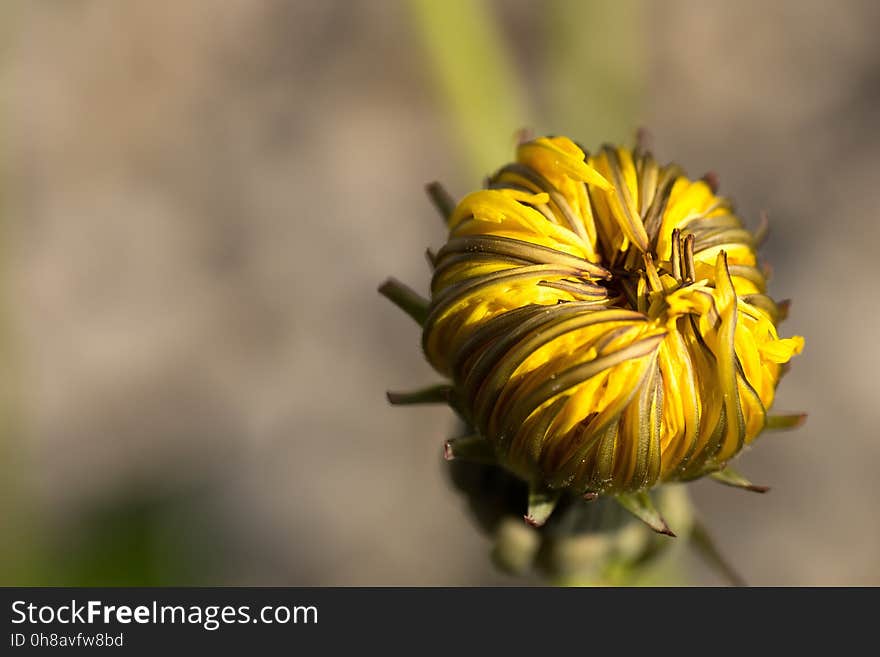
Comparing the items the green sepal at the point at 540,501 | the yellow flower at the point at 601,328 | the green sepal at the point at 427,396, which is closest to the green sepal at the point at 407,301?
the yellow flower at the point at 601,328

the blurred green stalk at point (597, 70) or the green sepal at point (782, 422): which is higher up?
the blurred green stalk at point (597, 70)

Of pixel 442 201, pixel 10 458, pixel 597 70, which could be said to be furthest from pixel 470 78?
pixel 10 458

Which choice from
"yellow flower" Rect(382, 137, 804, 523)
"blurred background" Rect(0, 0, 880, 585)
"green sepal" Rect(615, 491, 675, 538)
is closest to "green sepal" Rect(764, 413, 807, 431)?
"yellow flower" Rect(382, 137, 804, 523)

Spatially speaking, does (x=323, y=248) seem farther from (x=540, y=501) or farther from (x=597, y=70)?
(x=540, y=501)

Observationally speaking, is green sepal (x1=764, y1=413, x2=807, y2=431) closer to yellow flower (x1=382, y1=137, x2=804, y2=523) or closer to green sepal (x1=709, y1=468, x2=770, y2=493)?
yellow flower (x1=382, y1=137, x2=804, y2=523)

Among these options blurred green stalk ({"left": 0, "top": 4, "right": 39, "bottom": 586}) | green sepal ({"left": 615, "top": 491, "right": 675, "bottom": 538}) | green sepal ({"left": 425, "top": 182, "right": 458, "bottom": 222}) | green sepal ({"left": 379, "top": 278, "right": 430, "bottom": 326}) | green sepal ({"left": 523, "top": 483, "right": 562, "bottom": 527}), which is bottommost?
green sepal ({"left": 615, "top": 491, "right": 675, "bottom": 538})

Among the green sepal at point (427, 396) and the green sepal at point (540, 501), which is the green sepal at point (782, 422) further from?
the green sepal at point (427, 396)

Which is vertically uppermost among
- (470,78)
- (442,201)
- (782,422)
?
(470,78)
